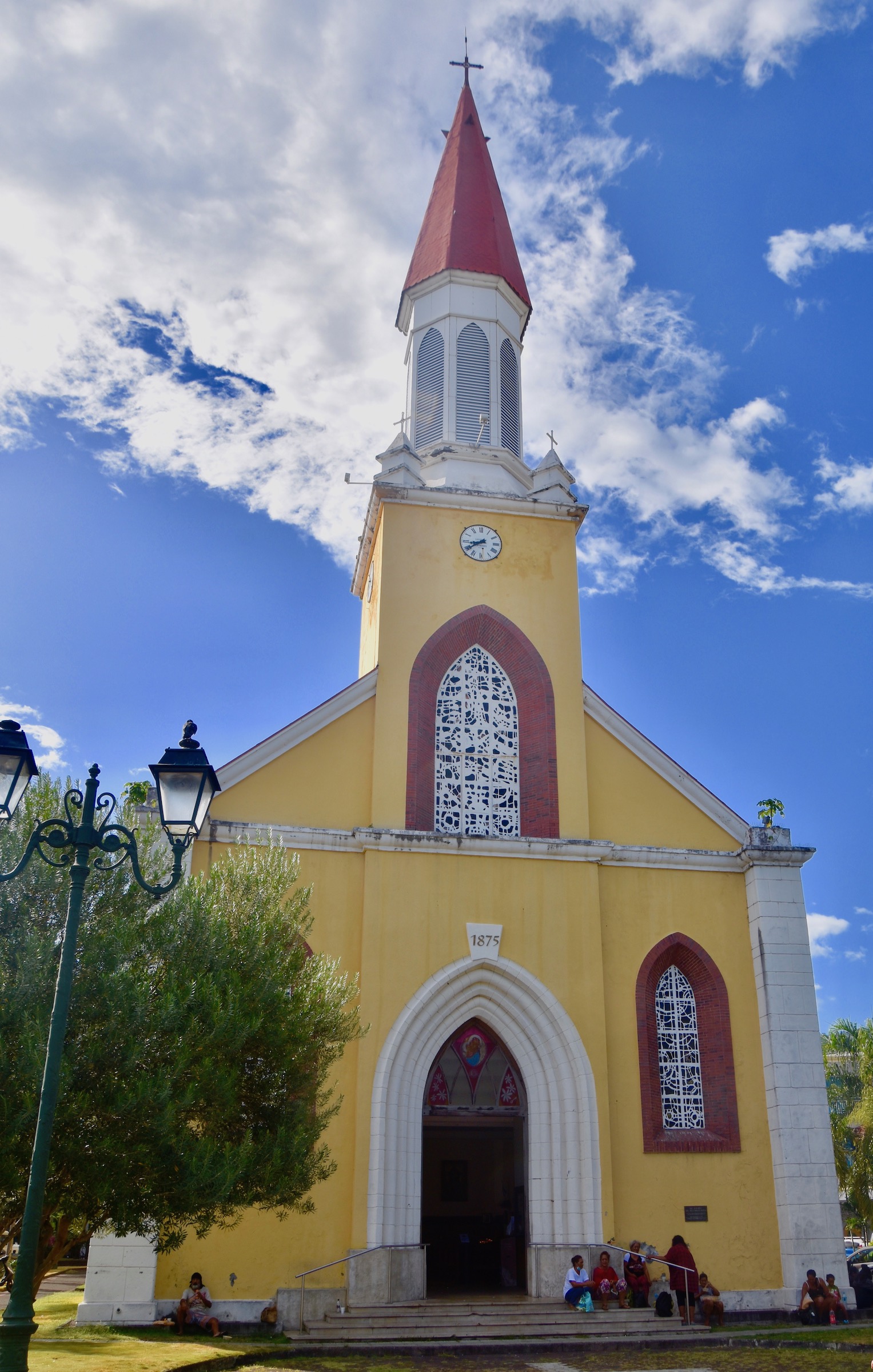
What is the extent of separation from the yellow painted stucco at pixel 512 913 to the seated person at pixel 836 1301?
73 centimetres

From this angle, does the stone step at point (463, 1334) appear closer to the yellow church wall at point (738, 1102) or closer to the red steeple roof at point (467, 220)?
the yellow church wall at point (738, 1102)

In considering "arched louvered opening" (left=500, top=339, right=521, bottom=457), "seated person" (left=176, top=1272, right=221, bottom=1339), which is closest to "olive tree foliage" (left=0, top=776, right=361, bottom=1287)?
"seated person" (left=176, top=1272, right=221, bottom=1339)

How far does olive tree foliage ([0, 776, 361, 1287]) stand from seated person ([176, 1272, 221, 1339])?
4479 millimetres

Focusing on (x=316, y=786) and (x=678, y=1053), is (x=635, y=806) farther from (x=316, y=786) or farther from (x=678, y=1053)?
(x=316, y=786)

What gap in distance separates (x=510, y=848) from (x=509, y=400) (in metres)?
9.98

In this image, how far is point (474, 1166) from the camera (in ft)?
78.0

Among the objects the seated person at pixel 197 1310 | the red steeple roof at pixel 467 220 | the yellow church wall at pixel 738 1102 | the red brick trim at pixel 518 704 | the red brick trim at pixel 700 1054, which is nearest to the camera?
the seated person at pixel 197 1310

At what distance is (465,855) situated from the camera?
17.9 metres

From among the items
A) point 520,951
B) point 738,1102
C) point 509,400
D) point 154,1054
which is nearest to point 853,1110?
point 738,1102

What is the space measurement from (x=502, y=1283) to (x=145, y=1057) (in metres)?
12.7

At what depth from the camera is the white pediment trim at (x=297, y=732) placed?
17.9 m

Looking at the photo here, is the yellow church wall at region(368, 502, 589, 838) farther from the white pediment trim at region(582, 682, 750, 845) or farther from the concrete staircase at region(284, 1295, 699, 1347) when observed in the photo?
the concrete staircase at region(284, 1295, 699, 1347)

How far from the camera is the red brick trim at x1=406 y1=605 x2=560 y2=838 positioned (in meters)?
18.6

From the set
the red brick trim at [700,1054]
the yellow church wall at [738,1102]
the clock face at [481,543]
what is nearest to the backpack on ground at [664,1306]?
the yellow church wall at [738,1102]
